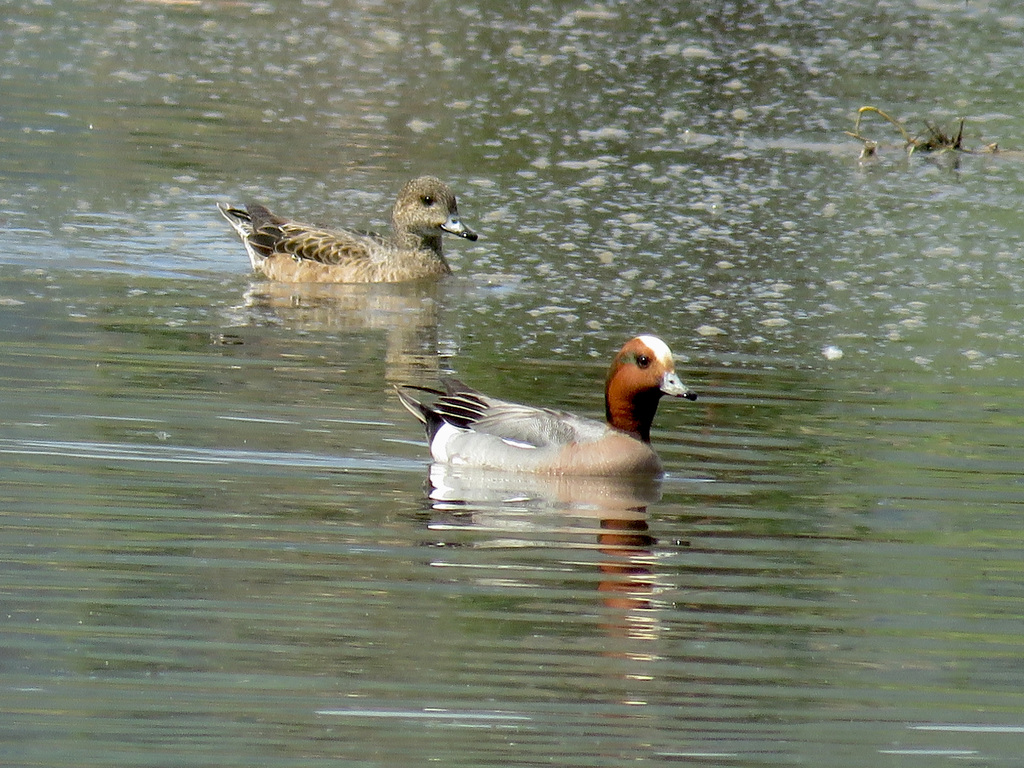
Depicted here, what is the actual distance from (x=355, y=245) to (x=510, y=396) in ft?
12.2

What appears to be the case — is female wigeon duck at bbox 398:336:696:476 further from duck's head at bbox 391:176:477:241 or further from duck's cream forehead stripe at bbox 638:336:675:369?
duck's head at bbox 391:176:477:241

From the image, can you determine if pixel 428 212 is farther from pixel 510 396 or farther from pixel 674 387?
pixel 674 387

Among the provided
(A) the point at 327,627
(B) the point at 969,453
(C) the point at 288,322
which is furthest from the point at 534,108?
(A) the point at 327,627

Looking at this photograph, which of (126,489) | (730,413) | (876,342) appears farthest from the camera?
(876,342)

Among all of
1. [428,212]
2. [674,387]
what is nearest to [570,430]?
[674,387]

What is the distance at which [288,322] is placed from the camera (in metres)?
12.0

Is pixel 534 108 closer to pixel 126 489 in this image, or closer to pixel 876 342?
pixel 876 342

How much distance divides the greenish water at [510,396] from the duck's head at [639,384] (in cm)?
29

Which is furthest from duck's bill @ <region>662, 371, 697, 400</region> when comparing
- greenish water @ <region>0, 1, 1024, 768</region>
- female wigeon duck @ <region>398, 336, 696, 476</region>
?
greenish water @ <region>0, 1, 1024, 768</region>

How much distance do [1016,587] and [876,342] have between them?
445cm

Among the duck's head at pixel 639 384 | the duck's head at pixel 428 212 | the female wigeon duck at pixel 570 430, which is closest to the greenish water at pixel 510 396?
the female wigeon duck at pixel 570 430

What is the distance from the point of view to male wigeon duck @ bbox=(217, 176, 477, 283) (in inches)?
531

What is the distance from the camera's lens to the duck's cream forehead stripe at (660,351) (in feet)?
29.4

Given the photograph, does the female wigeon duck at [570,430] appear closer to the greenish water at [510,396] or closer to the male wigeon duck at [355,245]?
the greenish water at [510,396]
